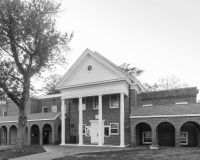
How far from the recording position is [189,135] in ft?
74.3

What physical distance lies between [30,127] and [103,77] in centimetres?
1283

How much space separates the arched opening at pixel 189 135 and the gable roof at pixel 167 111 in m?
1.87

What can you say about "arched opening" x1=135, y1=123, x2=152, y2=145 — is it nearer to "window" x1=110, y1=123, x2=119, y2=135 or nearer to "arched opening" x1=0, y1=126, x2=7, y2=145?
"window" x1=110, y1=123, x2=119, y2=135

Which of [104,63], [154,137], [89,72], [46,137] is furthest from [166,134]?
[46,137]

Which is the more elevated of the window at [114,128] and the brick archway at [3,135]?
the window at [114,128]

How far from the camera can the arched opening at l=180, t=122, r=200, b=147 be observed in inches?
878

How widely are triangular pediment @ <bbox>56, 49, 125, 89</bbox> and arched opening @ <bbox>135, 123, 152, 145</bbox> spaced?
5.68 meters

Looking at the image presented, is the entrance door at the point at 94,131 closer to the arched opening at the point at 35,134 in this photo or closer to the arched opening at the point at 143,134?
the arched opening at the point at 143,134

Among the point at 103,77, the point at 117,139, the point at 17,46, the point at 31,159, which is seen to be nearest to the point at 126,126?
the point at 117,139

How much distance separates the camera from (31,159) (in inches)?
681

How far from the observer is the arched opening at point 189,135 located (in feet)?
73.2

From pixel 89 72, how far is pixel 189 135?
11877mm

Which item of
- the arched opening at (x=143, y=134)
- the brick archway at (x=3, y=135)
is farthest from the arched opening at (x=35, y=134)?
the arched opening at (x=143, y=134)

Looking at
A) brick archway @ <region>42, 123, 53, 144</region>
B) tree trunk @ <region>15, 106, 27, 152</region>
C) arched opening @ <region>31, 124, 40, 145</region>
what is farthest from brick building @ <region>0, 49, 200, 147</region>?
tree trunk @ <region>15, 106, 27, 152</region>
